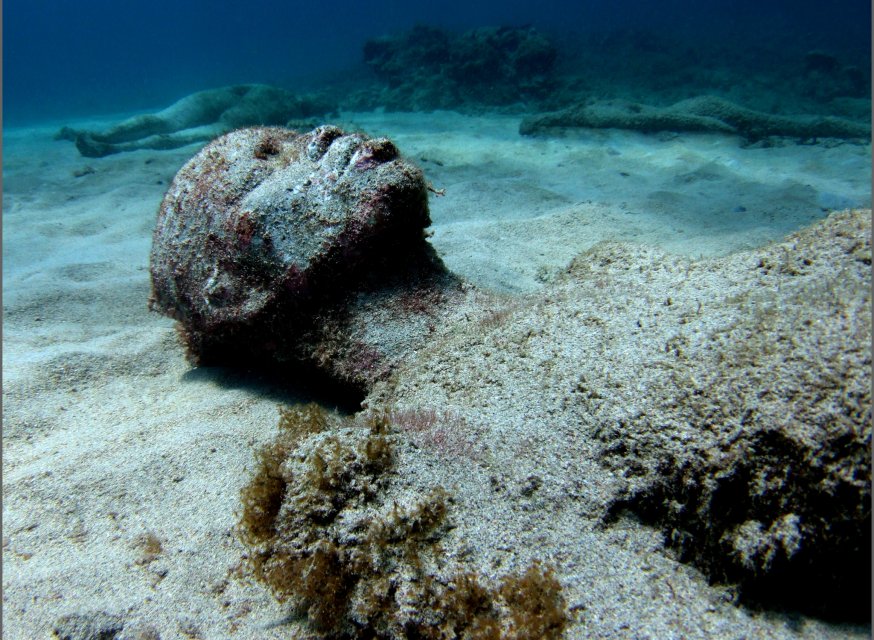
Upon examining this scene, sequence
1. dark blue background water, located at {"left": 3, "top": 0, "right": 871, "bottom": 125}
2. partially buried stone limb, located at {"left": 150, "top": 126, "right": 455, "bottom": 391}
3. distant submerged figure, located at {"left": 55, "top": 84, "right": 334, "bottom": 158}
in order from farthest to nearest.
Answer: dark blue background water, located at {"left": 3, "top": 0, "right": 871, "bottom": 125} < distant submerged figure, located at {"left": 55, "top": 84, "right": 334, "bottom": 158} < partially buried stone limb, located at {"left": 150, "top": 126, "right": 455, "bottom": 391}

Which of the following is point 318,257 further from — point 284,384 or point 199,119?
point 199,119

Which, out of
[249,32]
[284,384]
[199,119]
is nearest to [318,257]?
[284,384]

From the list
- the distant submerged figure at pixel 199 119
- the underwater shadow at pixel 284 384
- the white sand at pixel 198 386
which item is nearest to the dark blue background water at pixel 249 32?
the distant submerged figure at pixel 199 119

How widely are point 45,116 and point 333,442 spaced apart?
31.4 m

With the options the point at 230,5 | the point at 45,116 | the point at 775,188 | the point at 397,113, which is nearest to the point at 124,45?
the point at 230,5

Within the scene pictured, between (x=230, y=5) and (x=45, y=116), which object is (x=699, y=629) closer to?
(x=45, y=116)

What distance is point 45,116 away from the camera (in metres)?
23.9

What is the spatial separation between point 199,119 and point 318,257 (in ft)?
43.0

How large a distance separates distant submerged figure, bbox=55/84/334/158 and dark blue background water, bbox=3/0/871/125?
8.40 meters

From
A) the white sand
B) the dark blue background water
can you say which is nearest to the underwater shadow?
the white sand

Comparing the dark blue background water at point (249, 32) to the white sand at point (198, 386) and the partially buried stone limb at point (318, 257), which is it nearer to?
the white sand at point (198, 386)

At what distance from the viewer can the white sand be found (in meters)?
1.51

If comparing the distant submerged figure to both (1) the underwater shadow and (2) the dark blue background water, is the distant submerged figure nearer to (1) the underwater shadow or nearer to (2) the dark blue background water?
(2) the dark blue background water

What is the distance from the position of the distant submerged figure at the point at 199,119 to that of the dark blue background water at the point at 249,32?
8400mm
